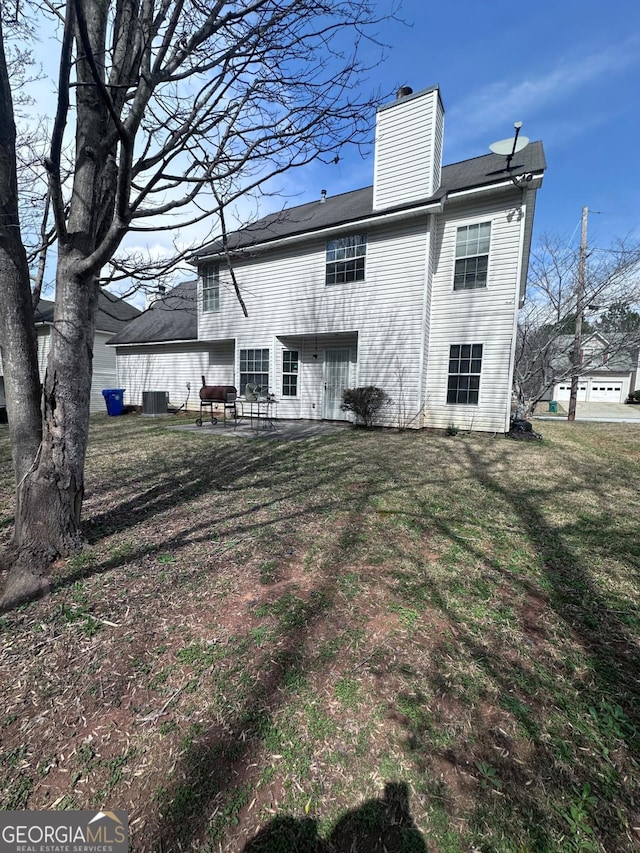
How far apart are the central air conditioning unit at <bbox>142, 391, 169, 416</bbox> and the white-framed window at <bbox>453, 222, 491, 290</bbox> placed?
33.8 feet

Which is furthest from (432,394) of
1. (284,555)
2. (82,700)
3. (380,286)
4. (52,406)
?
(82,700)

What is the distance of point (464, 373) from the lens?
29.5 feet

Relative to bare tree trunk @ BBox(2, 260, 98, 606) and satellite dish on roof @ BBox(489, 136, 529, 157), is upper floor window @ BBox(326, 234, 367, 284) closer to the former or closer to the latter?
satellite dish on roof @ BBox(489, 136, 529, 157)

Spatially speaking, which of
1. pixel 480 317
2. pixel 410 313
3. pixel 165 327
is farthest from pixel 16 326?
pixel 165 327

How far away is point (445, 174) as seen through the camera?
10172 millimetres

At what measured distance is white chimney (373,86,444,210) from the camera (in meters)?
8.89

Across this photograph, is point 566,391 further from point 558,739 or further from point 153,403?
point 558,739

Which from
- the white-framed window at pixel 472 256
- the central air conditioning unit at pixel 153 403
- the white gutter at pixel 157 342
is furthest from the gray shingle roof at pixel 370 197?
the central air conditioning unit at pixel 153 403

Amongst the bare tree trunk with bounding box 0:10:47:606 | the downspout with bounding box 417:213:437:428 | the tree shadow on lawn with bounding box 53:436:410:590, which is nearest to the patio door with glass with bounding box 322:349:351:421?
the downspout with bounding box 417:213:437:428

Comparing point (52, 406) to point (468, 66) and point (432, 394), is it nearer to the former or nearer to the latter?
point (468, 66)

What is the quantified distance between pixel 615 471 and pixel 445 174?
29.4 feet

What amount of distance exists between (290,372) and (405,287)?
4.26 metres

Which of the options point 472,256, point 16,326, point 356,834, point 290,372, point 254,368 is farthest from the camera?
point 254,368

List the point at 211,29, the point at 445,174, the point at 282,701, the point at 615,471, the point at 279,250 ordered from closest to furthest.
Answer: the point at 282,701, the point at 211,29, the point at 615,471, the point at 445,174, the point at 279,250
